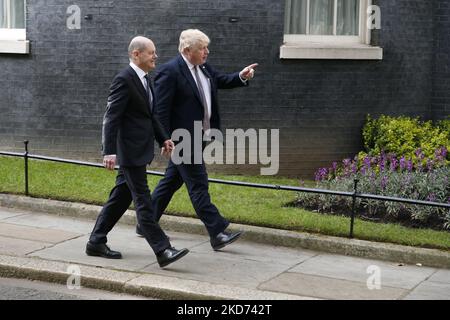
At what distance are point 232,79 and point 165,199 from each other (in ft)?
4.36

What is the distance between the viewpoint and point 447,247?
820cm

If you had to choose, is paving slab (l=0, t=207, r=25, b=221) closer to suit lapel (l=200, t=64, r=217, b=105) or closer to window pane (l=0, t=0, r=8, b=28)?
suit lapel (l=200, t=64, r=217, b=105)

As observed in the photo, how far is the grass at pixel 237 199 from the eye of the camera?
8.59 meters

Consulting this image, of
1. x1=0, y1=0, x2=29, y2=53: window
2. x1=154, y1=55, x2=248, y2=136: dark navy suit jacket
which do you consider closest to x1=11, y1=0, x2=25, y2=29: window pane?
x1=0, y1=0, x2=29, y2=53: window

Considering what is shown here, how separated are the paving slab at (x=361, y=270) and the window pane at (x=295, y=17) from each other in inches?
194

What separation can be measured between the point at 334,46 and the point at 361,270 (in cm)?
527

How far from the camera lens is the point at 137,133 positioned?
754 cm

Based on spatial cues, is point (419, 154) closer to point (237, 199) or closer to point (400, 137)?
point (400, 137)

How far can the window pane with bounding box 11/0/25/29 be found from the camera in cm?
1257

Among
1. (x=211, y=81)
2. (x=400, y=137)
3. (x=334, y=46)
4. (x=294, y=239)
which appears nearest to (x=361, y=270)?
(x=294, y=239)

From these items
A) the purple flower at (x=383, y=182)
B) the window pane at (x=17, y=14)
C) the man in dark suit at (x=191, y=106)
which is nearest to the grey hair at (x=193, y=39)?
the man in dark suit at (x=191, y=106)

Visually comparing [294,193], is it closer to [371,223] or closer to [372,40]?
[371,223]

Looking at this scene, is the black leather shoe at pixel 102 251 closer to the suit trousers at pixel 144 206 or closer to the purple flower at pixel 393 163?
the suit trousers at pixel 144 206

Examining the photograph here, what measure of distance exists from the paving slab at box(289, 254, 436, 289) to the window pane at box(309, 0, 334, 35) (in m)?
5.11
